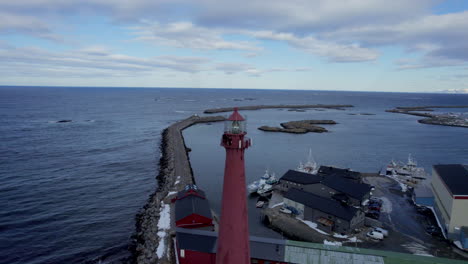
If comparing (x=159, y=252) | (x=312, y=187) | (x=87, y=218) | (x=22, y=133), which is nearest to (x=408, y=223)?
(x=312, y=187)

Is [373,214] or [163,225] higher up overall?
[373,214]

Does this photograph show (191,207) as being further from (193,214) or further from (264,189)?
(264,189)

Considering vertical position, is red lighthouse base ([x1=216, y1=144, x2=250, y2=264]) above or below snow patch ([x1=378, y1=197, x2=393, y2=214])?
above

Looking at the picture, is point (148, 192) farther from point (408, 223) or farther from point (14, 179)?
point (408, 223)

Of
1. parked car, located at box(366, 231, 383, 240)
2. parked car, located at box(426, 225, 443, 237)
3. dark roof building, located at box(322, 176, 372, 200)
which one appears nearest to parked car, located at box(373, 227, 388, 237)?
parked car, located at box(366, 231, 383, 240)

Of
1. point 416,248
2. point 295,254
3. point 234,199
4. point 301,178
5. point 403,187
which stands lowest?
point 416,248

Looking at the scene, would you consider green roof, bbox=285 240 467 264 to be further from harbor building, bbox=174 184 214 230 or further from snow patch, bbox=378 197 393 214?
snow patch, bbox=378 197 393 214

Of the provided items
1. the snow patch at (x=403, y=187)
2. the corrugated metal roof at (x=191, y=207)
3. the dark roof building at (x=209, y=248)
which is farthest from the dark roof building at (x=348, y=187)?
the dark roof building at (x=209, y=248)

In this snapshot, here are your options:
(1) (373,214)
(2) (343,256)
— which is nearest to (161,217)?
(2) (343,256)
